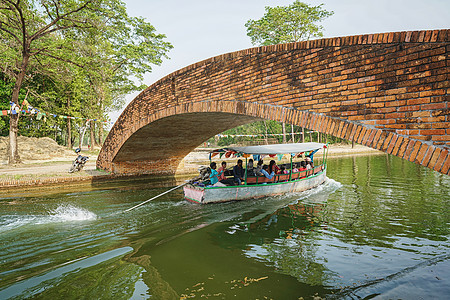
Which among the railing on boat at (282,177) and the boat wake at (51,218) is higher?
the railing on boat at (282,177)

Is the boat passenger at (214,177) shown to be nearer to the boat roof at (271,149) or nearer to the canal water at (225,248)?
the canal water at (225,248)

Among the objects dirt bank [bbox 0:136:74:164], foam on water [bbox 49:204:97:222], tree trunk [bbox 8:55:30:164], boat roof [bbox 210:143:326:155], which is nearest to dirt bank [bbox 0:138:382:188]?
dirt bank [bbox 0:136:74:164]

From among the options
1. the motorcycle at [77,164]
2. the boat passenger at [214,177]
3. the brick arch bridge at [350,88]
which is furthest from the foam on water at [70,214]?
the motorcycle at [77,164]

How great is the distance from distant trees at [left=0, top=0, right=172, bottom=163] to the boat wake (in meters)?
7.95

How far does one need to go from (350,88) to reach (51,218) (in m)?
7.34

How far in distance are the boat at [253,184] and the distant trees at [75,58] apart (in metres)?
8.82

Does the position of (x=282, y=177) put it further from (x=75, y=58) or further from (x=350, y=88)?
(x=75, y=58)

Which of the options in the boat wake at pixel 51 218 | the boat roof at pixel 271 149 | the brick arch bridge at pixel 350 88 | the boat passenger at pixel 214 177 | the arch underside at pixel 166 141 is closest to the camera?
the brick arch bridge at pixel 350 88

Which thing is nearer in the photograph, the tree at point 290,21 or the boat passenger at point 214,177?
the boat passenger at point 214,177

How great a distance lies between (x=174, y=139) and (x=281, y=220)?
23.7 feet

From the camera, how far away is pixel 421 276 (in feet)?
13.7

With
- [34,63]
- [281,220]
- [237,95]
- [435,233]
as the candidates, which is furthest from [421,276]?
[34,63]

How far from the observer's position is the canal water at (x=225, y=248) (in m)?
3.83

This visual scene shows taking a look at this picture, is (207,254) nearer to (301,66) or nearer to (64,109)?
(301,66)
